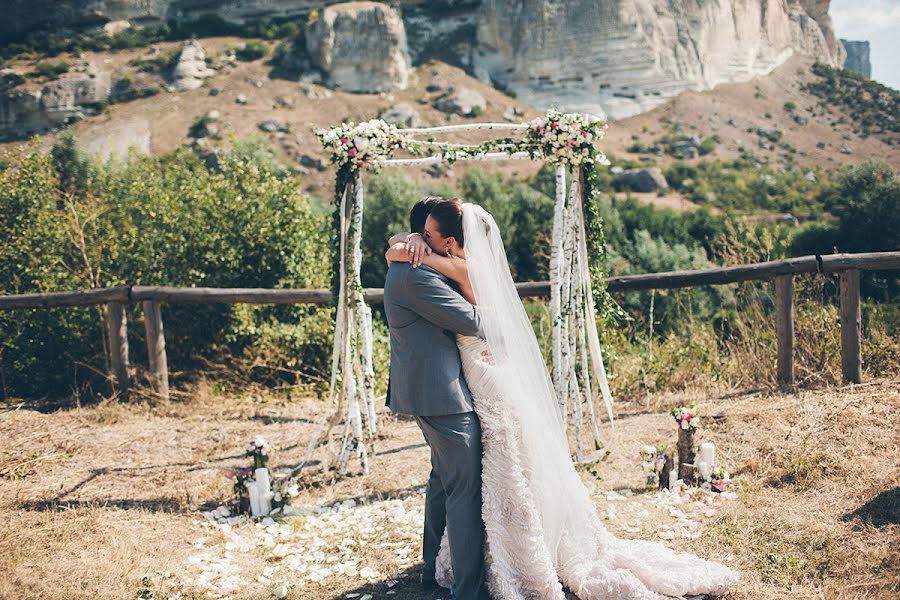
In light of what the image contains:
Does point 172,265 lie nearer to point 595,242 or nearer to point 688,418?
point 595,242

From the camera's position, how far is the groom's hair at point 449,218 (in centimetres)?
330

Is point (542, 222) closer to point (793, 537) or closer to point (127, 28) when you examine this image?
point (793, 537)

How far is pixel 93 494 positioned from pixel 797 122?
55.5m

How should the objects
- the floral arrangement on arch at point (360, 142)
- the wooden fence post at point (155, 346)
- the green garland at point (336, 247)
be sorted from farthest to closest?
the wooden fence post at point (155, 346), the green garland at point (336, 247), the floral arrangement on arch at point (360, 142)

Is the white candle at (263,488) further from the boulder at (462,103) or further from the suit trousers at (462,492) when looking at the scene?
the boulder at (462,103)

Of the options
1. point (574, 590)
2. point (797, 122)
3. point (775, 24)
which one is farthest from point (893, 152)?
point (574, 590)

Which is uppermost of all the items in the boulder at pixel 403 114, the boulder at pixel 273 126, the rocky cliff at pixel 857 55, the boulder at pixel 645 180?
the rocky cliff at pixel 857 55

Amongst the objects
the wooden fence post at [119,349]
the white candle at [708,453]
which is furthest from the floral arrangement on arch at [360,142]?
the wooden fence post at [119,349]

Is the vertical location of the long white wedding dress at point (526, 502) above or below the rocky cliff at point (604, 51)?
below

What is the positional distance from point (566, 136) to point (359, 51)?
47.4m

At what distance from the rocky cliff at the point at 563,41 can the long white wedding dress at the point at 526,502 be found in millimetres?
47574

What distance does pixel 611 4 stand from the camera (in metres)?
52.0

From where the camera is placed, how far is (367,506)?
4.81 metres

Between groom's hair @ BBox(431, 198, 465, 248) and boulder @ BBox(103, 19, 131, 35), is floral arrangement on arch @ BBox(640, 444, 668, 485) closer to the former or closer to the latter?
groom's hair @ BBox(431, 198, 465, 248)
